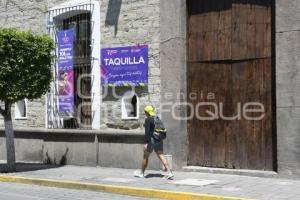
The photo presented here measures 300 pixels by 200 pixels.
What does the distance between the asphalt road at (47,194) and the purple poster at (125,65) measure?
11.9 feet

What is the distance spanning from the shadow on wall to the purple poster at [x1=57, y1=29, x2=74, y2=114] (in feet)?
5.09

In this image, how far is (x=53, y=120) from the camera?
17000 mm

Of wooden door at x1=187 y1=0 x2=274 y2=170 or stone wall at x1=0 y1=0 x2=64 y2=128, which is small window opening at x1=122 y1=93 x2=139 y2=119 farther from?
stone wall at x1=0 y1=0 x2=64 y2=128

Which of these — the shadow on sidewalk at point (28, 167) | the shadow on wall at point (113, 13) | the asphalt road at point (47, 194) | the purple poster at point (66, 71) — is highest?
the shadow on wall at point (113, 13)

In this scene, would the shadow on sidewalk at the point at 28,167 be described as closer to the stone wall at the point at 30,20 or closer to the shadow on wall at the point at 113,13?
the stone wall at the point at 30,20

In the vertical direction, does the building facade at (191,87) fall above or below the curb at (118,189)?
above

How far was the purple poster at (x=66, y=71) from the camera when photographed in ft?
53.9

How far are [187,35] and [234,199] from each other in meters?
5.45

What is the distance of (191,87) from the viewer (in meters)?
14.1

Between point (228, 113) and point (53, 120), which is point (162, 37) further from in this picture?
point (53, 120)

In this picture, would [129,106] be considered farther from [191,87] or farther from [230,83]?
[230,83]

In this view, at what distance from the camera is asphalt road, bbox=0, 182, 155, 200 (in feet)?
36.1

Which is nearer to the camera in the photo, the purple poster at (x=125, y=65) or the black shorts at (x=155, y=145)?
the black shorts at (x=155, y=145)

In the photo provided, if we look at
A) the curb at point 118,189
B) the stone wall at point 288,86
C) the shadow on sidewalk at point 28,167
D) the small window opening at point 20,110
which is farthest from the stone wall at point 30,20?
the stone wall at point 288,86
